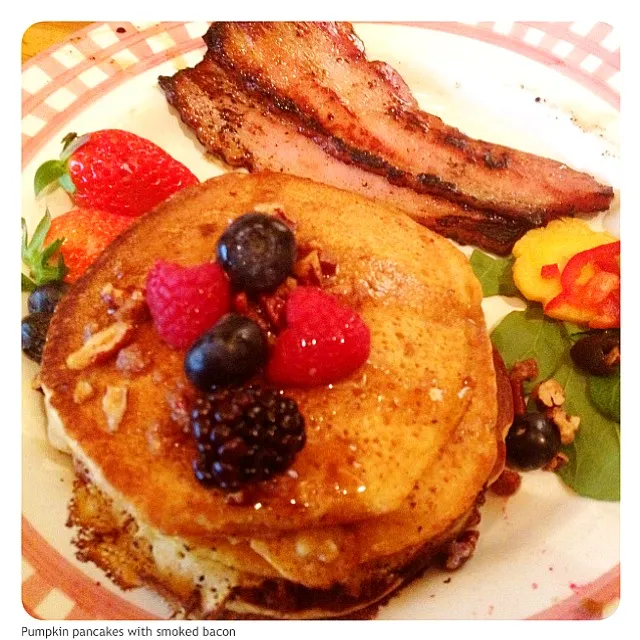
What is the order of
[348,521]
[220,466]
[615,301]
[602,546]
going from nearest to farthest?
[220,466]
[348,521]
[602,546]
[615,301]

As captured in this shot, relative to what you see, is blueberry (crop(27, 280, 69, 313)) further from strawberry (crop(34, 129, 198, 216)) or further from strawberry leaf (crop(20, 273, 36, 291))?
strawberry (crop(34, 129, 198, 216))

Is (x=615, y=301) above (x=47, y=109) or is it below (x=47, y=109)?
below

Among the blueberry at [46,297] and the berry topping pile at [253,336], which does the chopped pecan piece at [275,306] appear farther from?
the blueberry at [46,297]

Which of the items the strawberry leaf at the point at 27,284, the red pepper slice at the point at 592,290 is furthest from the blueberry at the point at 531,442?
the strawberry leaf at the point at 27,284

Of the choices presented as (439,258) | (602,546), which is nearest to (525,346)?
(439,258)

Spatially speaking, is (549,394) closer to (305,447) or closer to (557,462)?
(557,462)

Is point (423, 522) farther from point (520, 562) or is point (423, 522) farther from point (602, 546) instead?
point (602, 546)
